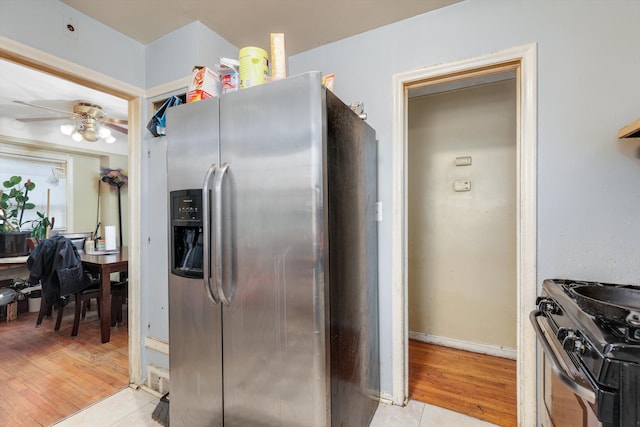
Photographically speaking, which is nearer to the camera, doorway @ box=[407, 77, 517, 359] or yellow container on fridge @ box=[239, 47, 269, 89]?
yellow container on fridge @ box=[239, 47, 269, 89]

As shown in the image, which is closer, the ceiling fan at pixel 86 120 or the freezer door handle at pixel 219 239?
the freezer door handle at pixel 219 239

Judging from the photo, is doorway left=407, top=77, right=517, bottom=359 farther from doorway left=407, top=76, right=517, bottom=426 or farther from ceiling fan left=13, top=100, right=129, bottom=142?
ceiling fan left=13, top=100, right=129, bottom=142

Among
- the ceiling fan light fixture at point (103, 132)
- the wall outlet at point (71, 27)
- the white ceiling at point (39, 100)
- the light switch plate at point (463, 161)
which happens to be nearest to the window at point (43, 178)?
the white ceiling at point (39, 100)

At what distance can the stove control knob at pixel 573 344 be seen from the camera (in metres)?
0.83

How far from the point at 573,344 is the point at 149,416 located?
2.20 m

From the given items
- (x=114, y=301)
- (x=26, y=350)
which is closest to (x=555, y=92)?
(x=114, y=301)

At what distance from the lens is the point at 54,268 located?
2.79m

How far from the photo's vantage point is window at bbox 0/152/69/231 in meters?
3.78

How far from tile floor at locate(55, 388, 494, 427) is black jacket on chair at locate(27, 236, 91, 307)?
1449mm

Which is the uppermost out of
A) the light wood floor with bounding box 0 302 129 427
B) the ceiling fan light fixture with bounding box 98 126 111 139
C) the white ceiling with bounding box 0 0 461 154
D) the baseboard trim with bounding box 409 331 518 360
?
the white ceiling with bounding box 0 0 461 154

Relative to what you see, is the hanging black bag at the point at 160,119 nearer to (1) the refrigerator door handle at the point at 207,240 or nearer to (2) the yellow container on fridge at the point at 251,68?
(2) the yellow container on fridge at the point at 251,68

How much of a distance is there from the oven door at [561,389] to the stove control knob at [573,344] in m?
0.06

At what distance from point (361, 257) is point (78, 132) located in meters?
3.88

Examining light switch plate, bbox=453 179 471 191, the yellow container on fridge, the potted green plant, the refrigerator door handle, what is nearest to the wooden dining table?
the potted green plant
